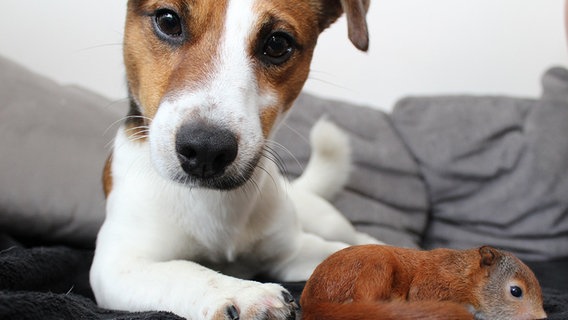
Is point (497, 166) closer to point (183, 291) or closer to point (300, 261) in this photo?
point (300, 261)

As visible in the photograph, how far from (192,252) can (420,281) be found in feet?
2.01

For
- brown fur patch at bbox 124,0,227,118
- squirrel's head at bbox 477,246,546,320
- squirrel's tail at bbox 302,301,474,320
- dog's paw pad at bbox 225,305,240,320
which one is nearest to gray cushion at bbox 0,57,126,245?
brown fur patch at bbox 124,0,227,118

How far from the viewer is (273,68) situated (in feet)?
4.66

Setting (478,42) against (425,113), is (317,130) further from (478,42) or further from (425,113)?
(478,42)

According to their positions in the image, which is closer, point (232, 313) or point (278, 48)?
point (232, 313)

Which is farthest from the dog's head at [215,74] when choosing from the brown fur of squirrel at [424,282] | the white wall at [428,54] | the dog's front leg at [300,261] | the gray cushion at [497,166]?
the white wall at [428,54]

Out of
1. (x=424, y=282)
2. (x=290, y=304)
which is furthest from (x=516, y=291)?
(x=290, y=304)

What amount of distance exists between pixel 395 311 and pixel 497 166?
1.74 m

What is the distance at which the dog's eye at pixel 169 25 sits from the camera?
4.43ft

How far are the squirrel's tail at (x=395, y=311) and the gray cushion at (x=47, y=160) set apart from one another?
121 cm

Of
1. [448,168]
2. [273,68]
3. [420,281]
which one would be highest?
[273,68]

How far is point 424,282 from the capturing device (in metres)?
1.13

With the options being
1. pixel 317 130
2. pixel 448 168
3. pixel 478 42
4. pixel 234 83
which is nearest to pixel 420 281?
pixel 234 83

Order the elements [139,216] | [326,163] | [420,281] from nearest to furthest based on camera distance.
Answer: [420,281] → [139,216] → [326,163]
